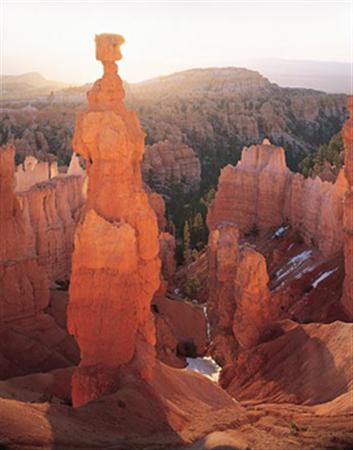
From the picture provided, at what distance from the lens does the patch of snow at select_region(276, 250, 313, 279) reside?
29.1 m

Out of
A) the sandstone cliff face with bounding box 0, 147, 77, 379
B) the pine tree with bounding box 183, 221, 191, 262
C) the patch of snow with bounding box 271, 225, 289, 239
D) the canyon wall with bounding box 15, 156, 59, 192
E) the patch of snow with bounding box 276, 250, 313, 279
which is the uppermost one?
the canyon wall with bounding box 15, 156, 59, 192

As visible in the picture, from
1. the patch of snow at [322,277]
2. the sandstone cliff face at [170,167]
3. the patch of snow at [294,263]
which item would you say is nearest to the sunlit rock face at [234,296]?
the patch of snow at [322,277]

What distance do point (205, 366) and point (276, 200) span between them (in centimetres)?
1457

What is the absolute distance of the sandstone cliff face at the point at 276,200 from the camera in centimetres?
2862

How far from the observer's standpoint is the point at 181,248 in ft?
135

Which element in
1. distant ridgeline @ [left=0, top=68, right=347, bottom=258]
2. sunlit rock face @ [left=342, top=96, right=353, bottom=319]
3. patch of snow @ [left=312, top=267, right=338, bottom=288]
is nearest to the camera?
sunlit rock face @ [left=342, top=96, right=353, bottom=319]

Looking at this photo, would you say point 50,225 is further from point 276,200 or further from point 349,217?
point 349,217

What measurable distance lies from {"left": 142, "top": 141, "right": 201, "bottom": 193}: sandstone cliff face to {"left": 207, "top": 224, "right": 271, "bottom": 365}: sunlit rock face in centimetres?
3798

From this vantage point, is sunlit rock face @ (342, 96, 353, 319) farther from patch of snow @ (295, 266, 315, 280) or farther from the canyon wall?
the canyon wall

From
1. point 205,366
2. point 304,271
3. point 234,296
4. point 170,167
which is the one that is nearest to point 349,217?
point 234,296

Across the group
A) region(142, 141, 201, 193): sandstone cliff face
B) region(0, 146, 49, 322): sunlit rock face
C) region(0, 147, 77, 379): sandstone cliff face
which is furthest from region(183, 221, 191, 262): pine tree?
region(142, 141, 201, 193): sandstone cliff face

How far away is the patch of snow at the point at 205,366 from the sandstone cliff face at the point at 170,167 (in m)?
41.2

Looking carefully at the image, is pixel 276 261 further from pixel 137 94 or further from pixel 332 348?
pixel 137 94

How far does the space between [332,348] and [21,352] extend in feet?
29.5
